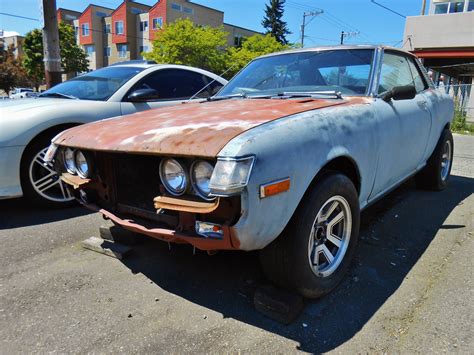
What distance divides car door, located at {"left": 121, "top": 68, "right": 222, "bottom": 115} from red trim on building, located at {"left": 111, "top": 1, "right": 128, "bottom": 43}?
1966 inches

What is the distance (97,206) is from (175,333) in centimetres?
105

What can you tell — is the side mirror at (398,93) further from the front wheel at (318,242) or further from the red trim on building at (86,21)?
the red trim on building at (86,21)

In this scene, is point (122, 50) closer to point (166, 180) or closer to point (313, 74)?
point (313, 74)

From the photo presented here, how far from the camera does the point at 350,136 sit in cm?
247

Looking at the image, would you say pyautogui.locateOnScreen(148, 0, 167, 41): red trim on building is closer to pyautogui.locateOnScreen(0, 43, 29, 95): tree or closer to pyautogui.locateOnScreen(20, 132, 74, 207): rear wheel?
pyautogui.locateOnScreen(0, 43, 29, 95): tree

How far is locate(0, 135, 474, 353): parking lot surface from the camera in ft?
6.74

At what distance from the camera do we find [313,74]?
3.33 m

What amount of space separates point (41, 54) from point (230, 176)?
48215 millimetres

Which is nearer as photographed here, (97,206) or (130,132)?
(130,132)

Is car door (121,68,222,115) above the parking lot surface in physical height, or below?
above

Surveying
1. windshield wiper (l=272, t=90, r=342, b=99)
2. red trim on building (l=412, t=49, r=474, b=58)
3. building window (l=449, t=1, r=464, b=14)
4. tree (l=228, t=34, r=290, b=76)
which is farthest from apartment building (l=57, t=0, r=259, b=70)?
windshield wiper (l=272, t=90, r=342, b=99)

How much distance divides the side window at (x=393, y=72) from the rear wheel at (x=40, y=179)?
322cm

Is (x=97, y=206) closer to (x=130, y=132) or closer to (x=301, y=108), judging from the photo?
(x=130, y=132)

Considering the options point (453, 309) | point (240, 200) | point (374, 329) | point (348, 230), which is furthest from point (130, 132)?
point (453, 309)
